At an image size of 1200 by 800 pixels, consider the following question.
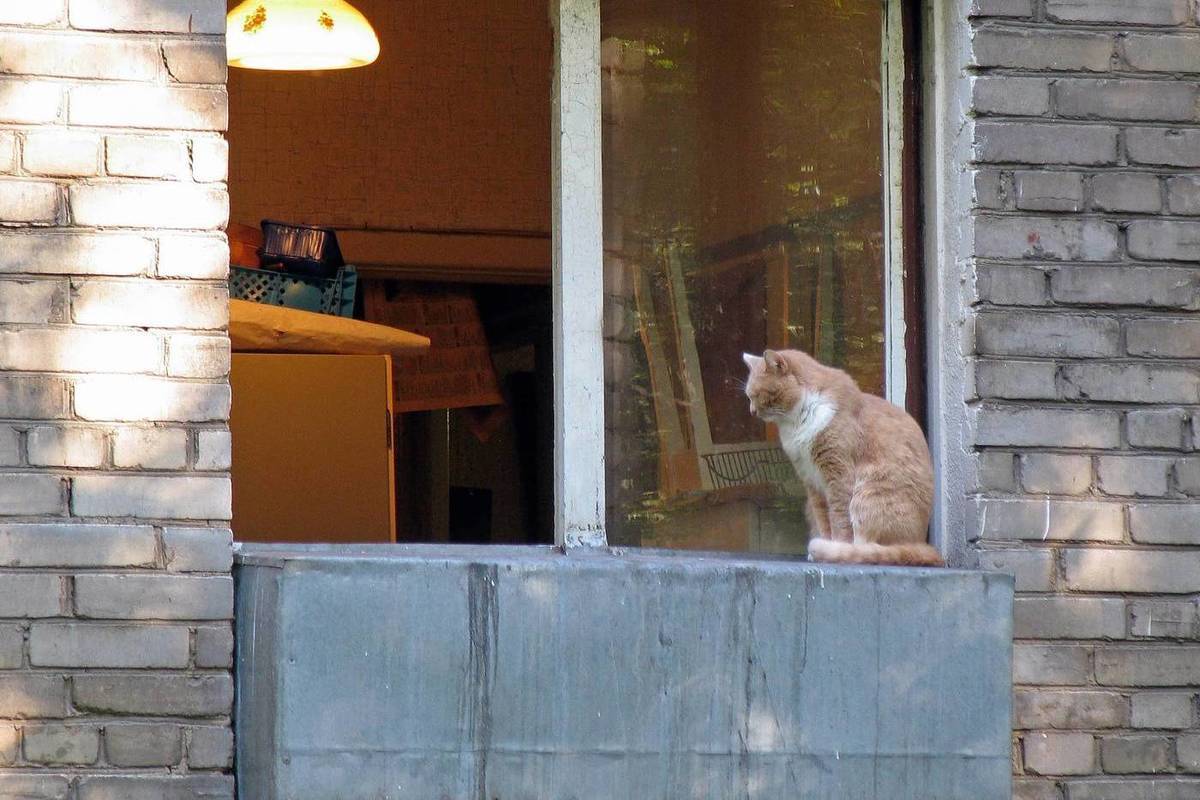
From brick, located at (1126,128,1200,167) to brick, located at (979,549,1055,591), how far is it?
1.04 meters

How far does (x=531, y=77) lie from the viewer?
7.85 meters

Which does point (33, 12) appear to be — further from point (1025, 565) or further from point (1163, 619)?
point (1163, 619)

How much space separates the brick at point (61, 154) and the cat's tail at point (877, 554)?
1983 mm

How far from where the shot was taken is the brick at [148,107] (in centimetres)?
381

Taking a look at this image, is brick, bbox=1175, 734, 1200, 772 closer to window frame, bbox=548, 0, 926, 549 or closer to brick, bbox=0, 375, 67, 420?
→ window frame, bbox=548, 0, 926, 549

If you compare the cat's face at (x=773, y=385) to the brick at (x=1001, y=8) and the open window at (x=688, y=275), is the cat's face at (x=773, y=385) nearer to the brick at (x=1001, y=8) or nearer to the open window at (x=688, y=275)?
the open window at (x=688, y=275)

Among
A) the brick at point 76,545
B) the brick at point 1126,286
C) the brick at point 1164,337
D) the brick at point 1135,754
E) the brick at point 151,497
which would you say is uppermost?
the brick at point 1126,286

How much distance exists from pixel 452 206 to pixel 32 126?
407 centimetres

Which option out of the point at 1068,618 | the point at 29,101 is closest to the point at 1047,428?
the point at 1068,618

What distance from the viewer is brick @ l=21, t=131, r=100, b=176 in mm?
3791

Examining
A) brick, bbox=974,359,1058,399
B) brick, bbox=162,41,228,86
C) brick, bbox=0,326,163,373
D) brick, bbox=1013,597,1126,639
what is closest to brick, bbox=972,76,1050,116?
brick, bbox=974,359,1058,399

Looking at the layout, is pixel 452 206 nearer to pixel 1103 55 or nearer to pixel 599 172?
pixel 599 172

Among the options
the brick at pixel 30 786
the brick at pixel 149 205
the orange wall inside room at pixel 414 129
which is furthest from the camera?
the orange wall inside room at pixel 414 129

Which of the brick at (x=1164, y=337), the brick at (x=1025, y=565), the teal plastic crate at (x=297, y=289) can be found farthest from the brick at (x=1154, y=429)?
the teal plastic crate at (x=297, y=289)
